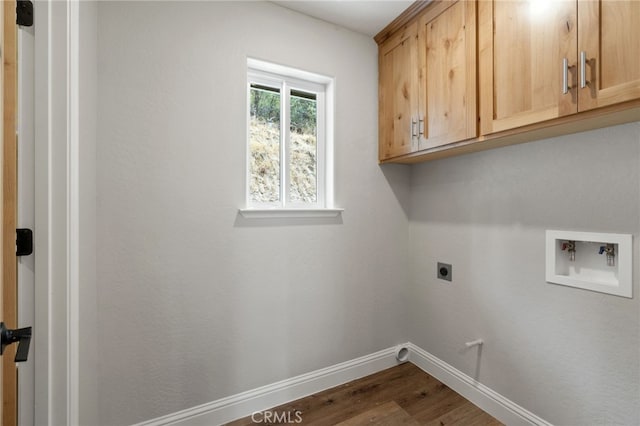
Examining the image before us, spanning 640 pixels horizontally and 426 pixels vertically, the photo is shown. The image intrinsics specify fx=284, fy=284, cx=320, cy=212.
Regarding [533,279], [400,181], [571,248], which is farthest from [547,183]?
[400,181]

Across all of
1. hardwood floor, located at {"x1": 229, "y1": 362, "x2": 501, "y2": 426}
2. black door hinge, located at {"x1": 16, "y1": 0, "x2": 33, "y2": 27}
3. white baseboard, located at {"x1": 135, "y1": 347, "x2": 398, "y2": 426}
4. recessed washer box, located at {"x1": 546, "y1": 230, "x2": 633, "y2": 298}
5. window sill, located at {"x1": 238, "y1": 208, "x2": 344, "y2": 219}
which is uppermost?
black door hinge, located at {"x1": 16, "y1": 0, "x2": 33, "y2": 27}

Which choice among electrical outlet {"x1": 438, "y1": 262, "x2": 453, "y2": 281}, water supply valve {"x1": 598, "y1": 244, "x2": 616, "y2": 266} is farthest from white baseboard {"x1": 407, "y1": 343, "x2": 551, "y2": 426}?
water supply valve {"x1": 598, "y1": 244, "x2": 616, "y2": 266}

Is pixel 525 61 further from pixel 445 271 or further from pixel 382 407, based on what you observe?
pixel 382 407

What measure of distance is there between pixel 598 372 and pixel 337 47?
2212 millimetres

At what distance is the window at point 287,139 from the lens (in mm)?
1762

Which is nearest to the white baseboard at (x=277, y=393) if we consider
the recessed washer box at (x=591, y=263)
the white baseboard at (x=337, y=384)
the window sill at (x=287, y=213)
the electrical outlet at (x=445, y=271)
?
the white baseboard at (x=337, y=384)

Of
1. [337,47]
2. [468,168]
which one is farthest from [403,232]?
[337,47]

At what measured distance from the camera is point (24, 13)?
83cm

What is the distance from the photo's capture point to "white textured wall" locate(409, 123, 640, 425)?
1188mm

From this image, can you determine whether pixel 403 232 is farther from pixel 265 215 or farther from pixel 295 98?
pixel 295 98

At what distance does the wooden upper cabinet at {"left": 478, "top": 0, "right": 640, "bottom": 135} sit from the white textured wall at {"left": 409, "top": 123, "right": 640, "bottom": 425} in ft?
1.12

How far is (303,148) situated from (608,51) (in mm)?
1455

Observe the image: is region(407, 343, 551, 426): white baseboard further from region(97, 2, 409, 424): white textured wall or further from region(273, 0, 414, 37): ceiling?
region(273, 0, 414, 37): ceiling

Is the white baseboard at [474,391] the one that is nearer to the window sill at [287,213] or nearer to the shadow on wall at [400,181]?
the shadow on wall at [400,181]
